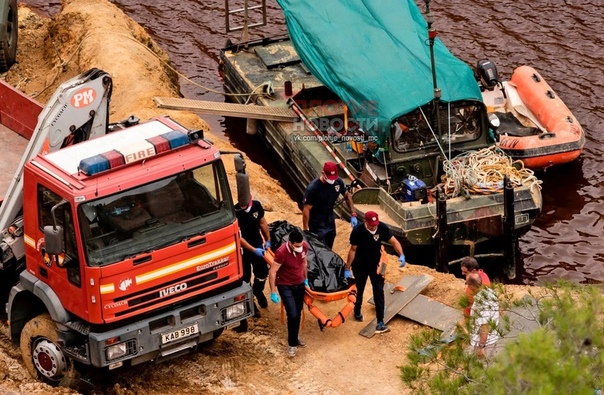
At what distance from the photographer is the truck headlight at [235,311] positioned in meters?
11.0

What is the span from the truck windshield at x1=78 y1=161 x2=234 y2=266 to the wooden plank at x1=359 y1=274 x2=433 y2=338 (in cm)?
241

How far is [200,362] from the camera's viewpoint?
38.1 ft

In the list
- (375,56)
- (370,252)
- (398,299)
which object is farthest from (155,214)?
(375,56)

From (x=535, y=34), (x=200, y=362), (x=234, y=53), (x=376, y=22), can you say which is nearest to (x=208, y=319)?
(x=200, y=362)

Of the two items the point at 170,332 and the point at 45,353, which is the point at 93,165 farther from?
the point at 45,353

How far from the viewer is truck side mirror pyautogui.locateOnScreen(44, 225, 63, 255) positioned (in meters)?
9.98

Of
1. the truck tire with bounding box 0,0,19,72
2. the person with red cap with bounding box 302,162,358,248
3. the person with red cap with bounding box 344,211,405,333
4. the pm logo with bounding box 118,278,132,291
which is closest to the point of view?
the pm logo with bounding box 118,278,132,291

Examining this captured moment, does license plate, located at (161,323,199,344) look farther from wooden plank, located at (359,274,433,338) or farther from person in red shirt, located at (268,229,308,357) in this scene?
wooden plank, located at (359,274,433,338)

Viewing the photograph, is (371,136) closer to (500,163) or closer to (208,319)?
(500,163)

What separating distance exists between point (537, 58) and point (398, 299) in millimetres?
11487

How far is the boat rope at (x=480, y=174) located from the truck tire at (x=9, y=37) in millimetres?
9336

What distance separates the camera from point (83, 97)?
37.5 ft

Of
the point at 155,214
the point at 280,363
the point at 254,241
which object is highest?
the point at 155,214

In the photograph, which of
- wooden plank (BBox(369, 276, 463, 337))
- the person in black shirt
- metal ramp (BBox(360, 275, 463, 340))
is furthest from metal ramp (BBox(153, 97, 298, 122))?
wooden plank (BBox(369, 276, 463, 337))
